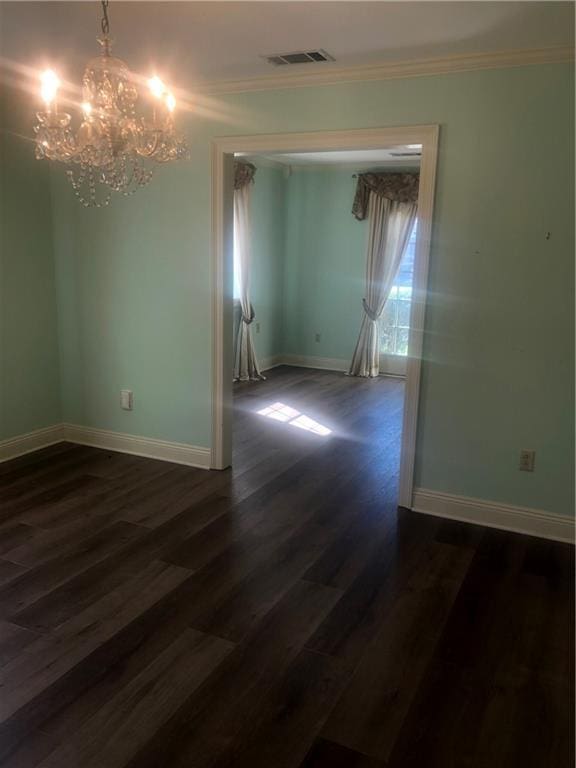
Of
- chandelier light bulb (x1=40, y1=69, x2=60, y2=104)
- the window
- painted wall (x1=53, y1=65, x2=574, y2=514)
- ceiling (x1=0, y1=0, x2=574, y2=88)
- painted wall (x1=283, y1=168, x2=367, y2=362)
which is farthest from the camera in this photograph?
painted wall (x1=283, y1=168, x2=367, y2=362)

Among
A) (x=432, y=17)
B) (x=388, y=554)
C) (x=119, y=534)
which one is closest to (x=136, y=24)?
(x=432, y=17)

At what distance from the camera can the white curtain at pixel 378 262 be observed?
729 cm

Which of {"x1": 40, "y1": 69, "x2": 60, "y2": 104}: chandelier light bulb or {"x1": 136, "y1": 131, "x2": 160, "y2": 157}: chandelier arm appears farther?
{"x1": 136, "y1": 131, "x2": 160, "y2": 157}: chandelier arm

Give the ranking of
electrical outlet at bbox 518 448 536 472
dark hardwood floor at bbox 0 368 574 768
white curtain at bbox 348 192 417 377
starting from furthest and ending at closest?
white curtain at bbox 348 192 417 377 → electrical outlet at bbox 518 448 536 472 → dark hardwood floor at bbox 0 368 574 768

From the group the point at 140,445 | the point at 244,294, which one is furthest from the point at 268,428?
the point at 244,294

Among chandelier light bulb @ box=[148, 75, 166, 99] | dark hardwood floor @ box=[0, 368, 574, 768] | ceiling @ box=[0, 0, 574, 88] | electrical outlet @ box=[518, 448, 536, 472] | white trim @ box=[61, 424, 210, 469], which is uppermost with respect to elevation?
ceiling @ box=[0, 0, 574, 88]

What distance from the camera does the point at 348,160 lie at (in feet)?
23.9

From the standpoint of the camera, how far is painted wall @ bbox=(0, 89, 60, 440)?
13.2 ft

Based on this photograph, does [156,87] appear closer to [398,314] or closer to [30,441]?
[30,441]

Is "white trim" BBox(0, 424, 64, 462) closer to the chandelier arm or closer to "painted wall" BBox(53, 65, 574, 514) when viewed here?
"painted wall" BBox(53, 65, 574, 514)

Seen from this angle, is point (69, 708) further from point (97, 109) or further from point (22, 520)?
point (97, 109)

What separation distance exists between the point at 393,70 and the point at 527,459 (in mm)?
2214

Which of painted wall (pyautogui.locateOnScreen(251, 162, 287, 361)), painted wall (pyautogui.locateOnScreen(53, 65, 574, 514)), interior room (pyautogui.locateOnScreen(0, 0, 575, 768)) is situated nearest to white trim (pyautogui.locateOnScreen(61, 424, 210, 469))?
interior room (pyautogui.locateOnScreen(0, 0, 575, 768))

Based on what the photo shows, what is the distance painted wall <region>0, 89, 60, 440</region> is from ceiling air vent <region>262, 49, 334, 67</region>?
1.90 metres
